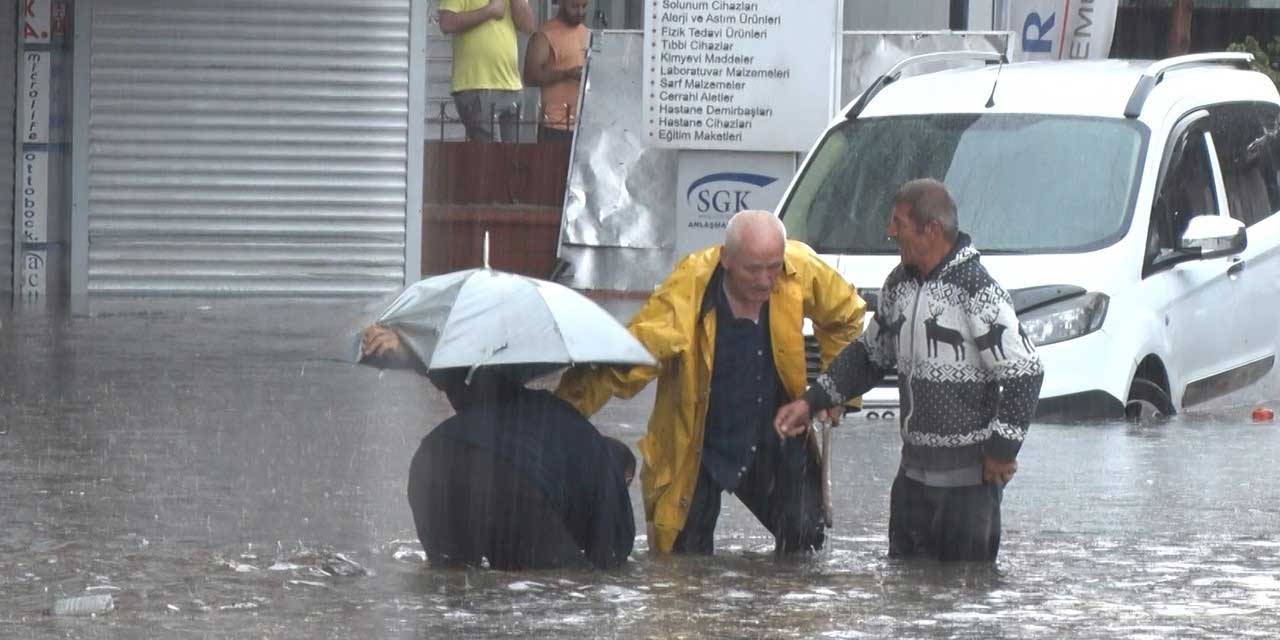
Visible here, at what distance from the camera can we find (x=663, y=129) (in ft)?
52.3

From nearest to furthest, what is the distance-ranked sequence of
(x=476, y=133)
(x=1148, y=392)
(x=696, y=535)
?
(x=696, y=535)
(x=1148, y=392)
(x=476, y=133)

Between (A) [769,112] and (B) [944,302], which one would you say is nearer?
(B) [944,302]

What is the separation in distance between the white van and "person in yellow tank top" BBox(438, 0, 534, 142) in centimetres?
596

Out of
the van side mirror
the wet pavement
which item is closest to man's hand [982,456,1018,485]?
the wet pavement

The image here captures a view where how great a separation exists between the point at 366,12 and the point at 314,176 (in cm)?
124

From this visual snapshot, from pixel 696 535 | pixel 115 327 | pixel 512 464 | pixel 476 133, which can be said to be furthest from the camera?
pixel 476 133

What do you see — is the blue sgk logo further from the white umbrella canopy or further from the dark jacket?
the dark jacket

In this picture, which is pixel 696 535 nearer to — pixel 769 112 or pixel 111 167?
pixel 769 112

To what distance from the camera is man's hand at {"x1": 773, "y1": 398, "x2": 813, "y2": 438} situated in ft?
26.1

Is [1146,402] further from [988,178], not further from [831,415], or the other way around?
[831,415]

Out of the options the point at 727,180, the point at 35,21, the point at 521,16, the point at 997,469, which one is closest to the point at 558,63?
the point at 521,16

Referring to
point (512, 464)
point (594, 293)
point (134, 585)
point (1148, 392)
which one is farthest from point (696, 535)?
point (594, 293)

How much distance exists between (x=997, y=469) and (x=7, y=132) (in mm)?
11225

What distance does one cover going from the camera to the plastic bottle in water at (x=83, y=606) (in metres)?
7.23
